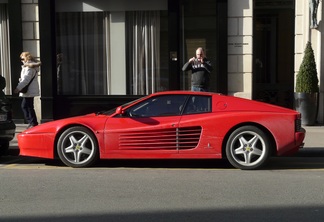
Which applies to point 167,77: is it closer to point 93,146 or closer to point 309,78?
point 309,78

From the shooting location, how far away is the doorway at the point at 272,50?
579 inches

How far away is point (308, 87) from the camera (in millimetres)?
11516

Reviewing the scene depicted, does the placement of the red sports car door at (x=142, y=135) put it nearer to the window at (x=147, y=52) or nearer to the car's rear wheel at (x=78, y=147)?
the car's rear wheel at (x=78, y=147)

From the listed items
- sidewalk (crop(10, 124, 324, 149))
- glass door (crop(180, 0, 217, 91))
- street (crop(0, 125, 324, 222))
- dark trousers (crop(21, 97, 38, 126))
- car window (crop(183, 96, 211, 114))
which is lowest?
street (crop(0, 125, 324, 222))

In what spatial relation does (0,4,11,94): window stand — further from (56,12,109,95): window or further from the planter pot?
the planter pot

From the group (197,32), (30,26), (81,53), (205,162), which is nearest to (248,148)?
(205,162)

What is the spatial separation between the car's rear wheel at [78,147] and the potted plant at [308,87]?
603 centimetres

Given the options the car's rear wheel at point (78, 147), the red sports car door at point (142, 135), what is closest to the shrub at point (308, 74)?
the red sports car door at point (142, 135)

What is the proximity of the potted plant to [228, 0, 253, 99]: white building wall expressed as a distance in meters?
1.25

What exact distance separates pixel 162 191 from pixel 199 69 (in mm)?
5337

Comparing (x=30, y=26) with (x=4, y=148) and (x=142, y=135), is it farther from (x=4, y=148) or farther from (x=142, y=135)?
(x=142, y=135)

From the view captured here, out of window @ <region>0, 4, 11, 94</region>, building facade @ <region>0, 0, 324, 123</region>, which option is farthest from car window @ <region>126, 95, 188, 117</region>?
window @ <region>0, 4, 11, 94</region>

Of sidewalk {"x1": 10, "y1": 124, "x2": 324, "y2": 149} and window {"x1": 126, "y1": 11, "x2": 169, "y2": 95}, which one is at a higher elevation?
window {"x1": 126, "y1": 11, "x2": 169, "y2": 95}

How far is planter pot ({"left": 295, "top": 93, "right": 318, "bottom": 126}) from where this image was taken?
11523 millimetres
